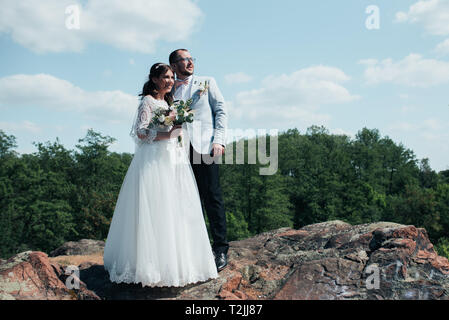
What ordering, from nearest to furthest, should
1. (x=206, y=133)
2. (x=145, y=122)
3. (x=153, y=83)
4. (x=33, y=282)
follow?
(x=33, y=282)
(x=145, y=122)
(x=153, y=83)
(x=206, y=133)

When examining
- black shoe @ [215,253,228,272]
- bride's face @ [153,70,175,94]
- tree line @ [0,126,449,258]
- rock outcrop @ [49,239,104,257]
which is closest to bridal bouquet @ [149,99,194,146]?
bride's face @ [153,70,175,94]

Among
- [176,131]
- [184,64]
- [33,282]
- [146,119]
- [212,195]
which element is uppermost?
[184,64]

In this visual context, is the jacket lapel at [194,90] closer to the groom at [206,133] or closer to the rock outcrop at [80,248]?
the groom at [206,133]

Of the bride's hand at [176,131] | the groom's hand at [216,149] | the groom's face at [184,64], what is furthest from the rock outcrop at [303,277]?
the groom's face at [184,64]

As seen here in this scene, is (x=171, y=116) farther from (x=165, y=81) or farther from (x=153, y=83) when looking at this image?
(x=153, y=83)

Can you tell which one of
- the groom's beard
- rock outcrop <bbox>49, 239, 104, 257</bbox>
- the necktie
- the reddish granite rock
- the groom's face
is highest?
the groom's face

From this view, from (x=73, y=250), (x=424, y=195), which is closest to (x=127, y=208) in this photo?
(x=73, y=250)

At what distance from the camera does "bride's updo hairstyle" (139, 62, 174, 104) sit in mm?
4574

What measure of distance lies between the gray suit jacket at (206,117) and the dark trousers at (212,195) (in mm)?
202

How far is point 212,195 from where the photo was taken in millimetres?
4969

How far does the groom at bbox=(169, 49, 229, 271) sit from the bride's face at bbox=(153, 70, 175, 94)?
0.34 metres

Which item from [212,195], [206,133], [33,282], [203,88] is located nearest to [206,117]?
[206,133]

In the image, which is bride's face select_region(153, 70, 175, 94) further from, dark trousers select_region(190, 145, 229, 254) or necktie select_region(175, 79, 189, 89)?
dark trousers select_region(190, 145, 229, 254)

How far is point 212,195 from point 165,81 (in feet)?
A: 5.51
